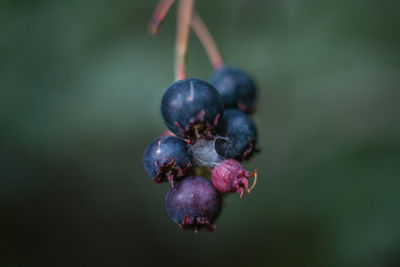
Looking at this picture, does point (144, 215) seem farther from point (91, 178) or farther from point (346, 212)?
point (346, 212)

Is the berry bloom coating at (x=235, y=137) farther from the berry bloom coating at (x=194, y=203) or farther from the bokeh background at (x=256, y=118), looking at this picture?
the bokeh background at (x=256, y=118)

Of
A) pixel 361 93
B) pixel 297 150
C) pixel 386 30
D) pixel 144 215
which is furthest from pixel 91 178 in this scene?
pixel 386 30

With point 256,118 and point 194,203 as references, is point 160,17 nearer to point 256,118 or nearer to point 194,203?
point 194,203

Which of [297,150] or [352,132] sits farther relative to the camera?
[297,150]

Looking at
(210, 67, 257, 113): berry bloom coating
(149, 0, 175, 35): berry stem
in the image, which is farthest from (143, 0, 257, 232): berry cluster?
(149, 0, 175, 35): berry stem

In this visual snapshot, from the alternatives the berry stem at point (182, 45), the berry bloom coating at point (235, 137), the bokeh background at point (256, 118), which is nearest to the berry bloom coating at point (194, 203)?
the berry bloom coating at point (235, 137)

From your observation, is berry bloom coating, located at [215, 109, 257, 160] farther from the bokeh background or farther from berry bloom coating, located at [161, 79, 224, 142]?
the bokeh background

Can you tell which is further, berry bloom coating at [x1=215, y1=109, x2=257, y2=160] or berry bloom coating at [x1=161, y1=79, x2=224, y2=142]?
berry bloom coating at [x1=215, y1=109, x2=257, y2=160]

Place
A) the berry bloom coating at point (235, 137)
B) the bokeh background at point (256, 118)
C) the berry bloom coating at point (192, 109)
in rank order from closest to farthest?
the berry bloom coating at point (192, 109)
the berry bloom coating at point (235, 137)
the bokeh background at point (256, 118)
